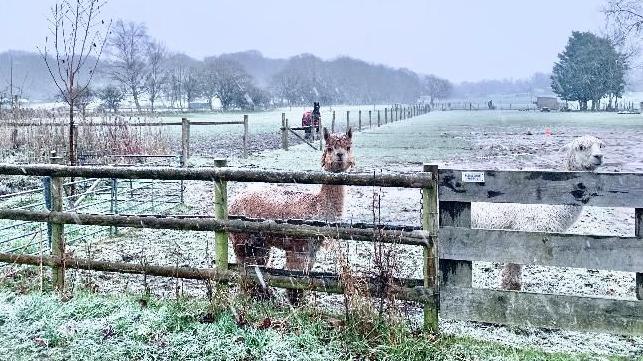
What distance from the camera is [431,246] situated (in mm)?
4391

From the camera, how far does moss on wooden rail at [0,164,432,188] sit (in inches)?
174

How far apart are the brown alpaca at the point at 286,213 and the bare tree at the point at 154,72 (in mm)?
65019

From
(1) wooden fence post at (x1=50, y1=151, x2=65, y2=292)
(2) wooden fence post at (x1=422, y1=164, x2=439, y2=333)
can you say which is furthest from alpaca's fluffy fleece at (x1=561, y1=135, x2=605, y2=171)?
(1) wooden fence post at (x1=50, y1=151, x2=65, y2=292)

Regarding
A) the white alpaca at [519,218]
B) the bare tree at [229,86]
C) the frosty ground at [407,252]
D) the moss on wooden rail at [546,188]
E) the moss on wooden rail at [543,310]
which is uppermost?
the bare tree at [229,86]

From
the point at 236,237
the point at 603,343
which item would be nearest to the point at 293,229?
the point at 236,237

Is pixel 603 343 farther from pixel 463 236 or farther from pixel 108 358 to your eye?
pixel 108 358

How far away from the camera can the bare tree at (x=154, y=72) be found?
73.2 m

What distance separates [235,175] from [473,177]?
1860 mm

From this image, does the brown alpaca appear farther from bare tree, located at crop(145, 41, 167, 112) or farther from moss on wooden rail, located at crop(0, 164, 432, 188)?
bare tree, located at crop(145, 41, 167, 112)

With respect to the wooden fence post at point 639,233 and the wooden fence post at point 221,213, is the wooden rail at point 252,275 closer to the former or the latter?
the wooden fence post at point 221,213

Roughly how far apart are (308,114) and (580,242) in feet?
84.7

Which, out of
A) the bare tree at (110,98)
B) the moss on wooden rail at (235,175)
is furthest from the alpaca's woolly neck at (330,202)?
the bare tree at (110,98)

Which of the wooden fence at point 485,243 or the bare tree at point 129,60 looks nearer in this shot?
the wooden fence at point 485,243

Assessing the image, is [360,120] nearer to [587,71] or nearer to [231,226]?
[231,226]
